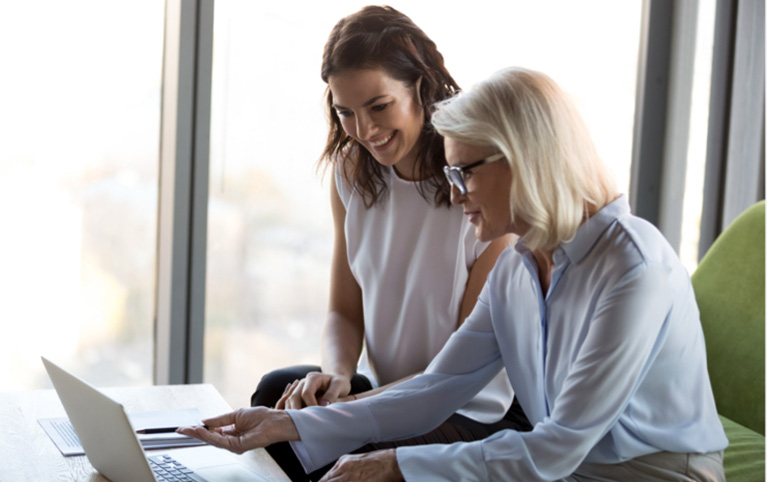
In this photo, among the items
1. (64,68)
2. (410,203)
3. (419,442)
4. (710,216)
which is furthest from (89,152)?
(710,216)

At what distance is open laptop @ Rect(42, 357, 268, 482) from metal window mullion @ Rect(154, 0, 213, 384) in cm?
133

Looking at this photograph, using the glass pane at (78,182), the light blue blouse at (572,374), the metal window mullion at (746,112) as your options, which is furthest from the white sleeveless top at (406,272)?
the metal window mullion at (746,112)

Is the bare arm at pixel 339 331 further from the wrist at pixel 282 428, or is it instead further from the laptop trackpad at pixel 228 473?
the laptop trackpad at pixel 228 473

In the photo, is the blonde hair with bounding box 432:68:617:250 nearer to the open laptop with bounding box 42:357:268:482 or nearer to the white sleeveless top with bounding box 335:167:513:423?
the white sleeveless top with bounding box 335:167:513:423

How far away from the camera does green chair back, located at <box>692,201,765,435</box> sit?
6.28 ft

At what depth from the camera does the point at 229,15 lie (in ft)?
9.01

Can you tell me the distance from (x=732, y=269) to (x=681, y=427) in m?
0.76

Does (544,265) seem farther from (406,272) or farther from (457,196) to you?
(406,272)

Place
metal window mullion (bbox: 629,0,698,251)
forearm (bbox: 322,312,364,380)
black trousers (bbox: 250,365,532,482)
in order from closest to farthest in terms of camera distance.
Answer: black trousers (bbox: 250,365,532,482)
forearm (bbox: 322,312,364,380)
metal window mullion (bbox: 629,0,698,251)

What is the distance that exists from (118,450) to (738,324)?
1.40 m

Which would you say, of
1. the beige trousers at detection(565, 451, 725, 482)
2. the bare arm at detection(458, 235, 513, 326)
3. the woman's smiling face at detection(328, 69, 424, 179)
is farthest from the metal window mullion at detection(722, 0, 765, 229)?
the beige trousers at detection(565, 451, 725, 482)

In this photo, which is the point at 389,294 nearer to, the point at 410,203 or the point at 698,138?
the point at 410,203

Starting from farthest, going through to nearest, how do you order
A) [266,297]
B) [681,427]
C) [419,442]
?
[266,297] → [419,442] → [681,427]

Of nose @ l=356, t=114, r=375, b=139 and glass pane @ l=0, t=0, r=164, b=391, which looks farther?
glass pane @ l=0, t=0, r=164, b=391
